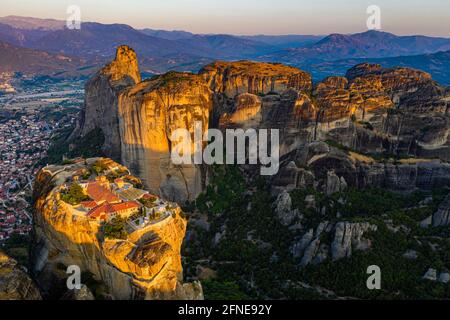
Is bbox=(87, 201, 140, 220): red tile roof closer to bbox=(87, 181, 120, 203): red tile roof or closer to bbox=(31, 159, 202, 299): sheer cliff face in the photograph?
bbox=(31, 159, 202, 299): sheer cliff face

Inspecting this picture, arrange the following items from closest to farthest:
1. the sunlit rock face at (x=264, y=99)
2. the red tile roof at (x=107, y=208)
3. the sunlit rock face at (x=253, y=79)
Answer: the red tile roof at (x=107, y=208) < the sunlit rock face at (x=264, y=99) < the sunlit rock face at (x=253, y=79)

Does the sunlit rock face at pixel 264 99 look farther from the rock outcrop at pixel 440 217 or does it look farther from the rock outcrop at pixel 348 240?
the rock outcrop at pixel 440 217

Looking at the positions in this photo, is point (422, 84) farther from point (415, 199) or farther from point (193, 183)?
point (193, 183)

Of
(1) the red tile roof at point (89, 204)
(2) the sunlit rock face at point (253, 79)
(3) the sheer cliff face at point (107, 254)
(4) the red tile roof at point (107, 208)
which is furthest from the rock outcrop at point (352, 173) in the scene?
(1) the red tile roof at point (89, 204)

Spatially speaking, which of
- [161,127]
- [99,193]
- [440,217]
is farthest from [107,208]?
[440,217]

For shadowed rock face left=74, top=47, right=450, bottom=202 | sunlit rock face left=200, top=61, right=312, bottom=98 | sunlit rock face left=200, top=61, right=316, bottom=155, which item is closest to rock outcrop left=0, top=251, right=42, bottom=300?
shadowed rock face left=74, top=47, right=450, bottom=202

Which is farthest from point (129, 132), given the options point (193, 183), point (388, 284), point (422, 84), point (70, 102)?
point (70, 102)
